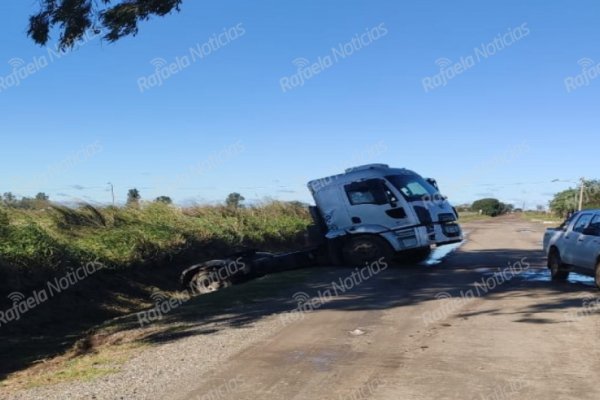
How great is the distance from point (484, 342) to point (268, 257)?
9.75 metres

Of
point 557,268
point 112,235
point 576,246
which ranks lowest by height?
point 557,268

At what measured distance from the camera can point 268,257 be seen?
56.4 ft

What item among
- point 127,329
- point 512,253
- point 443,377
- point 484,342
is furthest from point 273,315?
point 512,253

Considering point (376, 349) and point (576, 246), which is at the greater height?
point (376, 349)

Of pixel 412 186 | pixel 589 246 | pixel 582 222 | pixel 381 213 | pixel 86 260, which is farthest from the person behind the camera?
pixel 412 186

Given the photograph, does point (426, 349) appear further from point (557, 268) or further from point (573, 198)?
point (573, 198)

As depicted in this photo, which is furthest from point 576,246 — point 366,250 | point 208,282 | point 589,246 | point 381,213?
point 208,282

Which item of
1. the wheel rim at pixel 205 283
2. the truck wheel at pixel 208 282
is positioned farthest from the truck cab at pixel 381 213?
the wheel rim at pixel 205 283

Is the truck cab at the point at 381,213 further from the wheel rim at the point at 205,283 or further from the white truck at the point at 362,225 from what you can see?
the wheel rim at the point at 205,283

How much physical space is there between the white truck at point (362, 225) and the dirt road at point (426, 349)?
3226 millimetres

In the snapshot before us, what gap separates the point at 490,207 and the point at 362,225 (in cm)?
10283

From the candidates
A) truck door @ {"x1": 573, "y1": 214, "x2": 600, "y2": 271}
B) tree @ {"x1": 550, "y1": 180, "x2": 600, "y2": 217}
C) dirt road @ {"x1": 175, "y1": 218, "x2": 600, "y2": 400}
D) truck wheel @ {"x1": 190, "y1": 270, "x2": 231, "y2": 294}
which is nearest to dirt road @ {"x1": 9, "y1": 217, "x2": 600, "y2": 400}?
dirt road @ {"x1": 175, "y1": 218, "x2": 600, "y2": 400}

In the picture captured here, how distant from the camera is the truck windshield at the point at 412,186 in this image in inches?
641

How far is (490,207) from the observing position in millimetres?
113875
